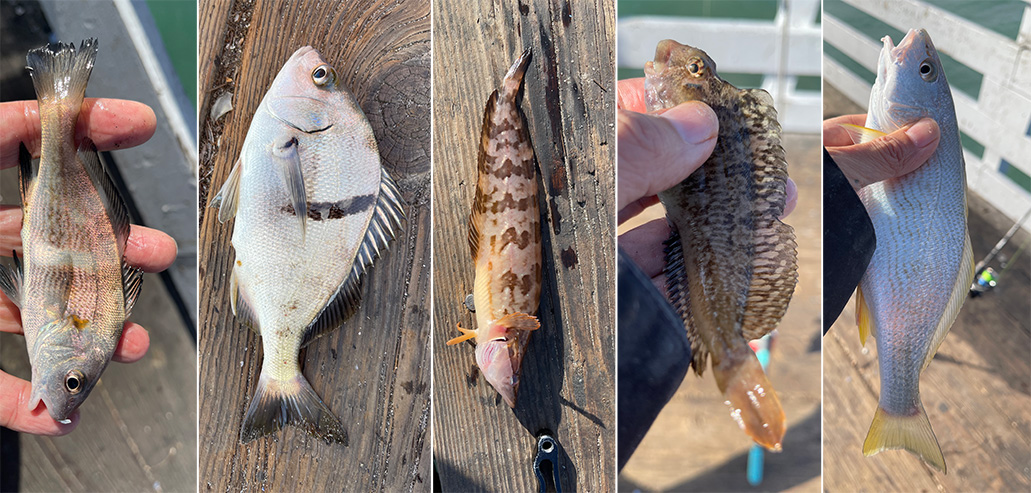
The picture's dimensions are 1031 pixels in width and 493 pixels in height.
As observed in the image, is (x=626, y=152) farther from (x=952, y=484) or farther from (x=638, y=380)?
(x=952, y=484)

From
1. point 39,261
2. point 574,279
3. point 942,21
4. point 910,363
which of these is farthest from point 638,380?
point 942,21

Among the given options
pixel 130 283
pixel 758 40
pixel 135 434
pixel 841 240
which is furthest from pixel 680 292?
pixel 135 434

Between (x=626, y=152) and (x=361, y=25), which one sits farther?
(x=361, y=25)

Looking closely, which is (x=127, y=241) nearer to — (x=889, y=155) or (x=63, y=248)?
(x=63, y=248)

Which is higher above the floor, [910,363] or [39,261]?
[39,261]

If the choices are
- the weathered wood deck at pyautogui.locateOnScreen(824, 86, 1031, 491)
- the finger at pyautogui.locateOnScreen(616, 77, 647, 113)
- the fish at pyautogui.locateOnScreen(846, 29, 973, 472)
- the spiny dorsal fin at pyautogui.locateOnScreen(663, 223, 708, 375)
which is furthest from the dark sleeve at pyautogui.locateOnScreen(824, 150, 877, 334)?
the weathered wood deck at pyautogui.locateOnScreen(824, 86, 1031, 491)

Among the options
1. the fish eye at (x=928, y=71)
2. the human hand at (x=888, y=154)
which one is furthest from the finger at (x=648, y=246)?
the fish eye at (x=928, y=71)

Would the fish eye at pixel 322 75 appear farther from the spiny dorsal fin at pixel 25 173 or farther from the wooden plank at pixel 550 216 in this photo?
the spiny dorsal fin at pixel 25 173
